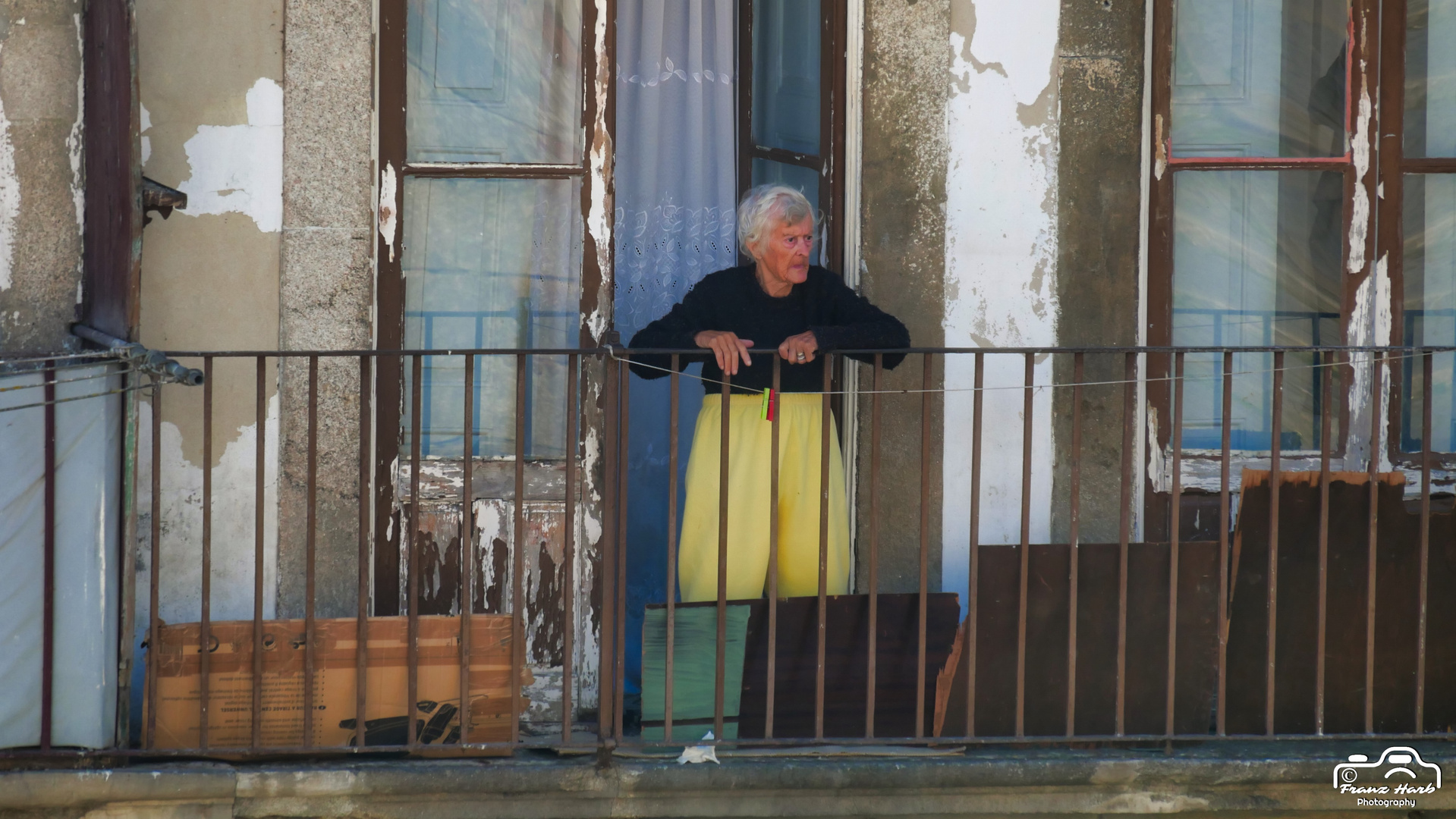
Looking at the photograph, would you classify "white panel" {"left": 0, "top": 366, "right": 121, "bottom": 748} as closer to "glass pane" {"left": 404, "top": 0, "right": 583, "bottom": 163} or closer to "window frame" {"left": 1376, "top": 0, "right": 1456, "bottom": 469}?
"glass pane" {"left": 404, "top": 0, "right": 583, "bottom": 163}

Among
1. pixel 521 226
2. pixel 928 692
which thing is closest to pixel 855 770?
pixel 928 692

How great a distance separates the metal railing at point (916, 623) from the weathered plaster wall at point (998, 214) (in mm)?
83

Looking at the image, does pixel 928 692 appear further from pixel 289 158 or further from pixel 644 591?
pixel 289 158

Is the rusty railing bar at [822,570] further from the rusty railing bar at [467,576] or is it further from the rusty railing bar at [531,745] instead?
the rusty railing bar at [467,576]

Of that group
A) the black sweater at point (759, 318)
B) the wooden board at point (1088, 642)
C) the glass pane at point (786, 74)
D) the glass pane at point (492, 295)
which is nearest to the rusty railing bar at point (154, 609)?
the glass pane at point (492, 295)

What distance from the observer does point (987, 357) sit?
4.11 m

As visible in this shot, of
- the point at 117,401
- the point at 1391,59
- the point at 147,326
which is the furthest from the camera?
the point at 1391,59

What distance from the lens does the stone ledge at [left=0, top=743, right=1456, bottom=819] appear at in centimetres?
342

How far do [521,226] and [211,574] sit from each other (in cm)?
154

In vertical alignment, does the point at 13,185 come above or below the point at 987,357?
above

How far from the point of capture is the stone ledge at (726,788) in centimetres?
342

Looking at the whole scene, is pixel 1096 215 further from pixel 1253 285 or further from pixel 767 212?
pixel 767 212

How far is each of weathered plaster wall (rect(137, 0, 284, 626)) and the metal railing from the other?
1.3 inches

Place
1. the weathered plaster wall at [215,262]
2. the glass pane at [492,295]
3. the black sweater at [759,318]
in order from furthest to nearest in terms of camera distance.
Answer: the glass pane at [492,295] < the weathered plaster wall at [215,262] < the black sweater at [759,318]
